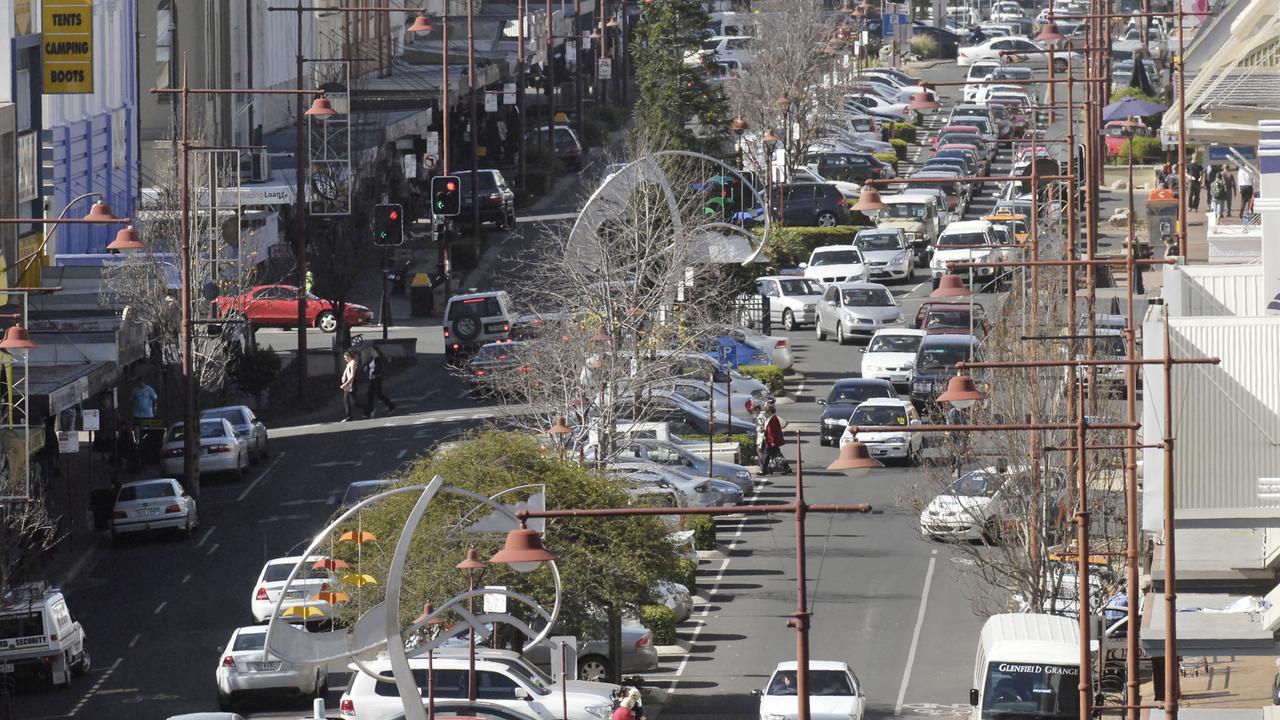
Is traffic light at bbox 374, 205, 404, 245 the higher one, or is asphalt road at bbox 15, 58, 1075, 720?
traffic light at bbox 374, 205, 404, 245

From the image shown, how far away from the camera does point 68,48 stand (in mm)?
55500

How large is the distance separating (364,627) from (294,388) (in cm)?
3094

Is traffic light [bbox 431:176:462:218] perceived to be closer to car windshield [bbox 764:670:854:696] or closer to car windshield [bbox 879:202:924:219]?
car windshield [bbox 764:670:854:696]

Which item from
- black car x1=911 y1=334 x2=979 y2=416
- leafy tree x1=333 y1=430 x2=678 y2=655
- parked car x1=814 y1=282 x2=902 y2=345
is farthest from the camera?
parked car x1=814 y1=282 x2=902 y2=345

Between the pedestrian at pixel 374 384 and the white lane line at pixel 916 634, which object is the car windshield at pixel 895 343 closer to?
the pedestrian at pixel 374 384

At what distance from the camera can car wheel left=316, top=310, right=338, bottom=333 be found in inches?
2571

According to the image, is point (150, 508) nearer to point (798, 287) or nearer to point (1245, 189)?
point (798, 287)

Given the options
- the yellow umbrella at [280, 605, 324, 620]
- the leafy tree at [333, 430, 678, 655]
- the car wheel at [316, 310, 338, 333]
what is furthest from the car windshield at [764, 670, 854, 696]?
the car wheel at [316, 310, 338, 333]

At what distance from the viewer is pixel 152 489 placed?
46.4 metres

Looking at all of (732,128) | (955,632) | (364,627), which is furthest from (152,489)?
(732,128)

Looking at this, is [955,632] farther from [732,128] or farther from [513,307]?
Answer: [732,128]

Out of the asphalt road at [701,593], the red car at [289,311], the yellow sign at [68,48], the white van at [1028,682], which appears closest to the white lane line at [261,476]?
the asphalt road at [701,593]

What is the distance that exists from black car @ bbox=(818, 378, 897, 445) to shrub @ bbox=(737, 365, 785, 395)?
2.83 m

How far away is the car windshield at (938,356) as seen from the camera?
54.9 meters
